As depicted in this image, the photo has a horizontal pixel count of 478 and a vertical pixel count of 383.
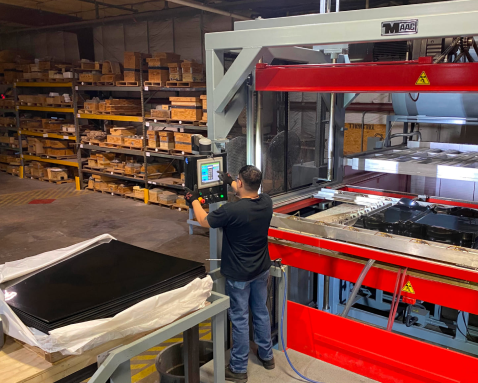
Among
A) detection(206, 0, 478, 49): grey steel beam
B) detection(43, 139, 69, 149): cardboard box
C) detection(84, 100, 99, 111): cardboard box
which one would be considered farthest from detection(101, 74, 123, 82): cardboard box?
detection(206, 0, 478, 49): grey steel beam

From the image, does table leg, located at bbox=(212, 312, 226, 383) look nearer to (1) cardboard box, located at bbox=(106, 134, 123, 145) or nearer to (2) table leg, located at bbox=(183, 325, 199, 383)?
(2) table leg, located at bbox=(183, 325, 199, 383)

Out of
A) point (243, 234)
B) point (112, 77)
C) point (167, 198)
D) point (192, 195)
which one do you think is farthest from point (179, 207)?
Answer: point (243, 234)

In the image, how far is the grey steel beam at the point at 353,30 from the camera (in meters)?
2.48

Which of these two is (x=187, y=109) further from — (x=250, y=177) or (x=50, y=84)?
(x=250, y=177)

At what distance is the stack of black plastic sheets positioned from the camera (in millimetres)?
2070

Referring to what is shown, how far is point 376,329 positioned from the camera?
310cm

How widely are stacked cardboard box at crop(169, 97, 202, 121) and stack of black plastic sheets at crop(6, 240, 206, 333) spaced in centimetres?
590

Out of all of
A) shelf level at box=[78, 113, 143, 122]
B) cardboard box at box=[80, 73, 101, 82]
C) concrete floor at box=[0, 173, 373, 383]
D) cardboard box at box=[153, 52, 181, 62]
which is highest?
cardboard box at box=[153, 52, 181, 62]

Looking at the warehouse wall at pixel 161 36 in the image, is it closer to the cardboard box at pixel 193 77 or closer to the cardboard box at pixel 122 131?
the cardboard box at pixel 193 77

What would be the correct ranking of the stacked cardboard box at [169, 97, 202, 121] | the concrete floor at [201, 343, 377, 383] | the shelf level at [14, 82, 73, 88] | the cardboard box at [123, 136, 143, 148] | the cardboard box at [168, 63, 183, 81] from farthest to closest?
the shelf level at [14, 82, 73, 88] < the cardboard box at [123, 136, 143, 148] < the cardboard box at [168, 63, 183, 81] < the stacked cardboard box at [169, 97, 202, 121] < the concrete floor at [201, 343, 377, 383]

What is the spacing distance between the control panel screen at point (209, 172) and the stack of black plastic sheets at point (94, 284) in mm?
778

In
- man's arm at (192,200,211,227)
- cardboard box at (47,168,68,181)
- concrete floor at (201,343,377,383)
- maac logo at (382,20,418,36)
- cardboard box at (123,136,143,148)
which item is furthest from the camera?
cardboard box at (47,168,68,181)

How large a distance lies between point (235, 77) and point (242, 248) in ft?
4.39

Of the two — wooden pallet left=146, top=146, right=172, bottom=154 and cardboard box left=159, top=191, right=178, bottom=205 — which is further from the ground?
wooden pallet left=146, top=146, right=172, bottom=154
